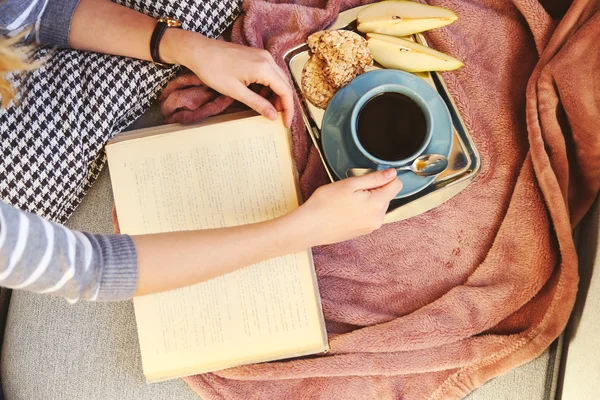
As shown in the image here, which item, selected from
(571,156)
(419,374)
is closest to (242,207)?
(419,374)

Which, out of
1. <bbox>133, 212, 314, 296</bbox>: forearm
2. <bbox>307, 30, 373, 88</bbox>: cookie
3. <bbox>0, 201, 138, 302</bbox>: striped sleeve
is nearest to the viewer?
<bbox>0, 201, 138, 302</bbox>: striped sleeve

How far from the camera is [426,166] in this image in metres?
0.71

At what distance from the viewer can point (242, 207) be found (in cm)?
78

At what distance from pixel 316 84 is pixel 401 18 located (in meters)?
0.16

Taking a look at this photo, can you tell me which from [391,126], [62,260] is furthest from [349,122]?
[62,260]

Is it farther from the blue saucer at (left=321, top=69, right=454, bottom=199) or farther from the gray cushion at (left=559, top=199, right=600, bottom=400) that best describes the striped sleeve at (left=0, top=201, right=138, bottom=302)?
the gray cushion at (left=559, top=199, right=600, bottom=400)

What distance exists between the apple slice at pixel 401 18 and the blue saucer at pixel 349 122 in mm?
93

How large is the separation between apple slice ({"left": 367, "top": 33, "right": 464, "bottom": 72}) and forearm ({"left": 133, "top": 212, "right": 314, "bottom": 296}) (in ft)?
0.92

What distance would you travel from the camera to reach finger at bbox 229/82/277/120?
0.73 meters

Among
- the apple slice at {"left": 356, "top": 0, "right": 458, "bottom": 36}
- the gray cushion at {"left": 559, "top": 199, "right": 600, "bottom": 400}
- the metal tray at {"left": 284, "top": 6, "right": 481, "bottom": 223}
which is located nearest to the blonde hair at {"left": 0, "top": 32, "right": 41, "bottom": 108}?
the metal tray at {"left": 284, "top": 6, "right": 481, "bottom": 223}

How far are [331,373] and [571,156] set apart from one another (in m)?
0.49

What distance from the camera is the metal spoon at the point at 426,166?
2.30ft

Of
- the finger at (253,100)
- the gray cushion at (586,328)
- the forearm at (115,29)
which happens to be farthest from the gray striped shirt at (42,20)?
the gray cushion at (586,328)

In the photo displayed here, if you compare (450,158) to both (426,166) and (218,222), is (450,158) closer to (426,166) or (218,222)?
(426,166)
